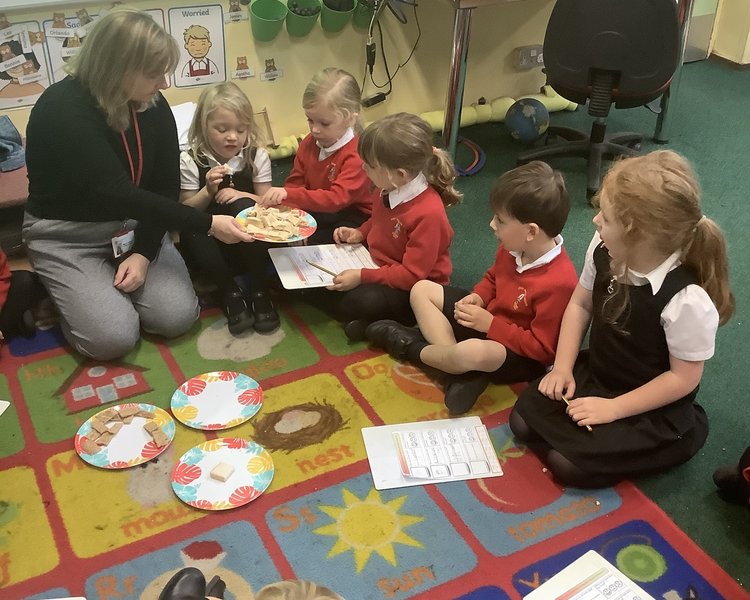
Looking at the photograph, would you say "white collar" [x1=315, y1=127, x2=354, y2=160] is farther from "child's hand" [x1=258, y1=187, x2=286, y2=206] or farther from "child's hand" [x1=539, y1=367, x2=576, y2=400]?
"child's hand" [x1=539, y1=367, x2=576, y2=400]

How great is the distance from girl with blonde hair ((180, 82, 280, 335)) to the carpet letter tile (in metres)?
0.64

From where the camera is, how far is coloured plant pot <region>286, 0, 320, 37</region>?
106 inches

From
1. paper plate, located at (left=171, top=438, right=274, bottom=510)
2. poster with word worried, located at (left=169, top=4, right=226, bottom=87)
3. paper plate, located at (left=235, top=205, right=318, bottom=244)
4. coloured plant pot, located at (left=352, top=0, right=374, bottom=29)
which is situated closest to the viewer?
paper plate, located at (left=171, top=438, right=274, bottom=510)

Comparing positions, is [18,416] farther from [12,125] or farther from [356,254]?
[12,125]

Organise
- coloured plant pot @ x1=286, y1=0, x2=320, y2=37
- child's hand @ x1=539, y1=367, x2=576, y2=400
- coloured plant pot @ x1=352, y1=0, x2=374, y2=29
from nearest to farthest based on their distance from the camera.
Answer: child's hand @ x1=539, y1=367, x2=576, y2=400
coloured plant pot @ x1=286, y1=0, x2=320, y2=37
coloured plant pot @ x1=352, y1=0, x2=374, y2=29

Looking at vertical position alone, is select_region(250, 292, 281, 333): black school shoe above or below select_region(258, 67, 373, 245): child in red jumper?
below

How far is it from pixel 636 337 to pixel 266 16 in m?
1.85

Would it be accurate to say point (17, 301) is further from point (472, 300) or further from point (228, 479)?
point (472, 300)

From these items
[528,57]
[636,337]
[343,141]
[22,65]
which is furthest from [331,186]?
[528,57]

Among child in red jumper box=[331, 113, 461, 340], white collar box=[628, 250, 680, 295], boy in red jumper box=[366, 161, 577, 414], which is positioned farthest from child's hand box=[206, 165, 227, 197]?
white collar box=[628, 250, 680, 295]

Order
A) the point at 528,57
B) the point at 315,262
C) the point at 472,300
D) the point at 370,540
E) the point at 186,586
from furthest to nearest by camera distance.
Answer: the point at 528,57, the point at 315,262, the point at 472,300, the point at 370,540, the point at 186,586

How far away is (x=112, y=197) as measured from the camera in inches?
70.9

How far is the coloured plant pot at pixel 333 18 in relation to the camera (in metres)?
2.75

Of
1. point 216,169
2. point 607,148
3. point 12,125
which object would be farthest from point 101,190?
point 607,148
